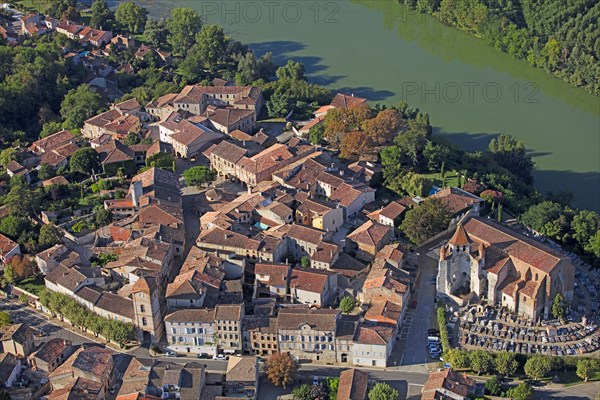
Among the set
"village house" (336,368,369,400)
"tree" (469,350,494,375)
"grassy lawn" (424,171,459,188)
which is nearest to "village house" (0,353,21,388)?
"village house" (336,368,369,400)

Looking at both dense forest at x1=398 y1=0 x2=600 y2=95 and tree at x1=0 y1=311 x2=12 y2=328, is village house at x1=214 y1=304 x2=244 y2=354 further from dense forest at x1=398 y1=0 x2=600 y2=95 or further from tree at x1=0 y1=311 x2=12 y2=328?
dense forest at x1=398 y1=0 x2=600 y2=95

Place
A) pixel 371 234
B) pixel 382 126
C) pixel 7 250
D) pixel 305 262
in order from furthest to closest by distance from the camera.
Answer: pixel 382 126 < pixel 7 250 < pixel 371 234 < pixel 305 262

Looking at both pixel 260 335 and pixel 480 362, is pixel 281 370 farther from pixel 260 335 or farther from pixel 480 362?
pixel 480 362

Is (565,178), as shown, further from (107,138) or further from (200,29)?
(200,29)

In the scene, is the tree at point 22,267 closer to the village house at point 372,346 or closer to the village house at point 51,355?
the village house at point 51,355

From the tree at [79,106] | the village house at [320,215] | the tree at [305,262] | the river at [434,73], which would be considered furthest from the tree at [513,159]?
the tree at [79,106]

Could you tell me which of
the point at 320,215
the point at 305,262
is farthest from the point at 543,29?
the point at 305,262

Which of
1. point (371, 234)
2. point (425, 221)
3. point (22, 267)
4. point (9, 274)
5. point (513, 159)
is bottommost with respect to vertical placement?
point (9, 274)

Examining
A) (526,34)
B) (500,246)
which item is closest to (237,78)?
(526,34)
